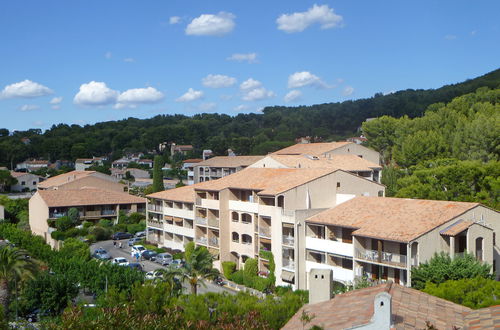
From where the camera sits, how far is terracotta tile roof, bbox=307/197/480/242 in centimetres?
3806

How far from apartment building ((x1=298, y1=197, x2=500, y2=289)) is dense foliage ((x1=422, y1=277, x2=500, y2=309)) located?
583 cm

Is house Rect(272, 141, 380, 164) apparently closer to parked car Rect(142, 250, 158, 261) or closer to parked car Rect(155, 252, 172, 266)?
parked car Rect(155, 252, 172, 266)

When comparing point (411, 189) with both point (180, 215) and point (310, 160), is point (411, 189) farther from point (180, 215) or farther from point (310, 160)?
point (180, 215)

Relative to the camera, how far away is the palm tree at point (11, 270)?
41500 mm

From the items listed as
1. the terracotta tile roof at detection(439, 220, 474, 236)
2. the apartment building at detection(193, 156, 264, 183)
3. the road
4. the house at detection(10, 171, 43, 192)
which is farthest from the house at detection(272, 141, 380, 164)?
the house at detection(10, 171, 43, 192)

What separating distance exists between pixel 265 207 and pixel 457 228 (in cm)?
1802

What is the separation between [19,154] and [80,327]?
172 meters

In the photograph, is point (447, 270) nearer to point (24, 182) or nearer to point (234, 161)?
point (234, 161)

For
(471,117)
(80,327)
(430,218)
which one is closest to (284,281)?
(430,218)

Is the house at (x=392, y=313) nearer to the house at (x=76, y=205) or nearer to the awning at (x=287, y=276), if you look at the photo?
the awning at (x=287, y=276)

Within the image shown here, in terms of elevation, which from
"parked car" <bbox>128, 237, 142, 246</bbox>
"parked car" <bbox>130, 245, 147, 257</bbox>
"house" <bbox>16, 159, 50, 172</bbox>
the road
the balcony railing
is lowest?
the road

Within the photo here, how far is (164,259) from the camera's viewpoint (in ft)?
198

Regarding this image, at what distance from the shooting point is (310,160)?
225 feet

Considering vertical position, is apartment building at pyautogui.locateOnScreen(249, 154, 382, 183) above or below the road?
above
